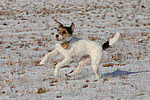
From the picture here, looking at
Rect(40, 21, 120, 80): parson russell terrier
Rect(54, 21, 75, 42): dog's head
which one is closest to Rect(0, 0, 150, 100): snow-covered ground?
Rect(40, 21, 120, 80): parson russell terrier

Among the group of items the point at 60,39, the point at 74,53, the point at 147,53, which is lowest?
the point at 147,53

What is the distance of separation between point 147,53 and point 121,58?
5.59ft

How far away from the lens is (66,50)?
6641 mm

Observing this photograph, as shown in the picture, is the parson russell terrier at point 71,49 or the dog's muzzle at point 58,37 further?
the parson russell terrier at point 71,49

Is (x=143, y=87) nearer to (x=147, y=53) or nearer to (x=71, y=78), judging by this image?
(x=71, y=78)

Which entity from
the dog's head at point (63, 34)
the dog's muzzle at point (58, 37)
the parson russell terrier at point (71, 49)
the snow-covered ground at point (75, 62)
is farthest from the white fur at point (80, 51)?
the snow-covered ground at point (75, 62)

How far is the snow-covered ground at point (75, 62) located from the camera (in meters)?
6.15

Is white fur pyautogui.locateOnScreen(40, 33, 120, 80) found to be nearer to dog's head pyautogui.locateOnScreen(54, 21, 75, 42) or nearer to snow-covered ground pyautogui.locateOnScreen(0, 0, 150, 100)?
dog's head pyautogui.locateOnScreen(54, 21, 75, 42)

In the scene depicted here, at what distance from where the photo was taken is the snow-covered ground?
615 centimetres

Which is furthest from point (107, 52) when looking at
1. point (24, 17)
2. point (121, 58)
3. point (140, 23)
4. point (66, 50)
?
point (24, 17)

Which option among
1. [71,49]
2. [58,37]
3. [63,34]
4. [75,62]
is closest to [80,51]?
[71,49]

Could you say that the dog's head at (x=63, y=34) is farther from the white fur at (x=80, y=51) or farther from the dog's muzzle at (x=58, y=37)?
the white fur at (x=80, y=51)

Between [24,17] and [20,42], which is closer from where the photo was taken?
[20,42]

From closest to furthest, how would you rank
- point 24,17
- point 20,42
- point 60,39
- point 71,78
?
point 60,39
point 71,78
point 20,42
point 24,17
